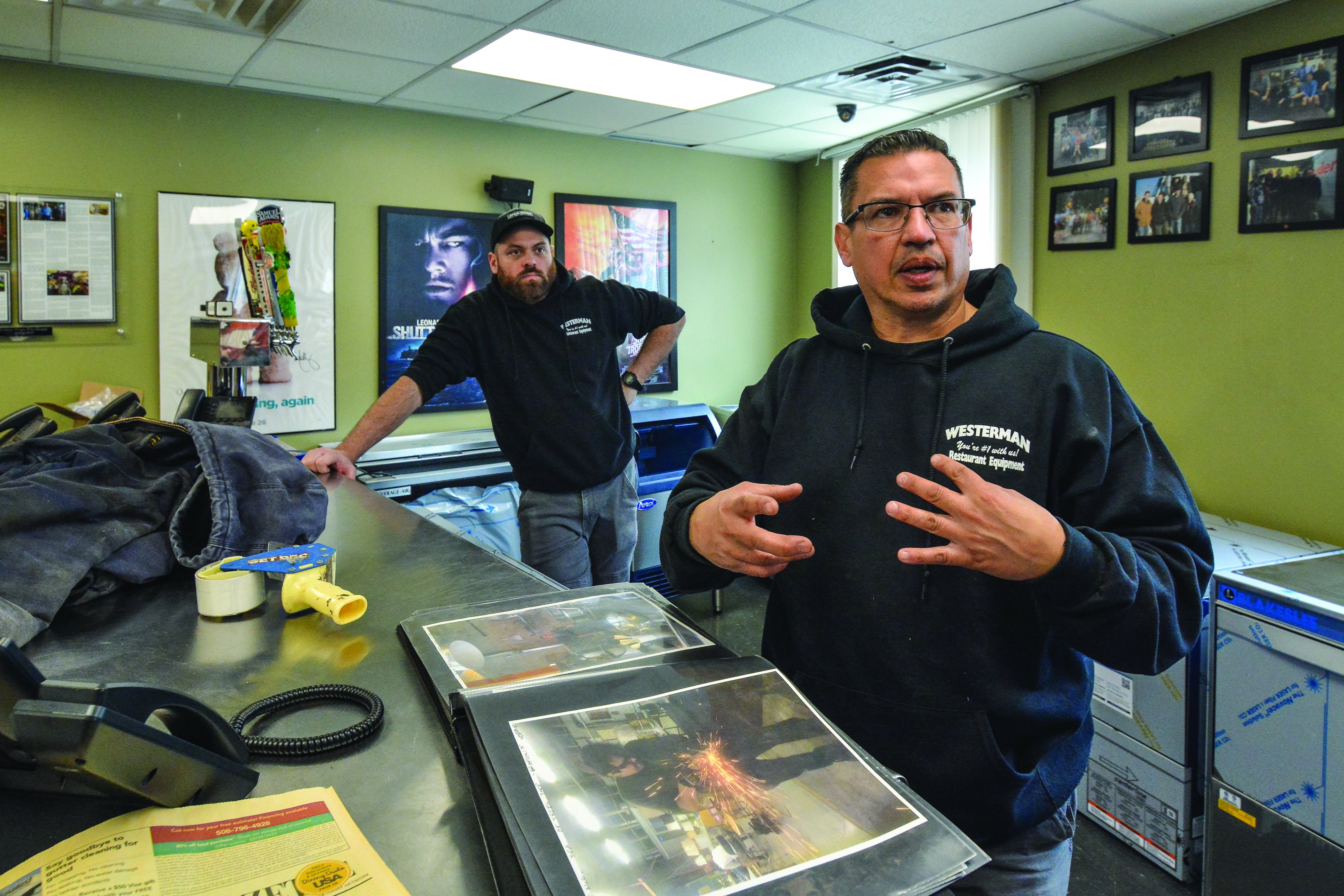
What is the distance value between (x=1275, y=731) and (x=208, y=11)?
143 inches

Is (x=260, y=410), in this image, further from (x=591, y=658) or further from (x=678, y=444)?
(x=591, y=658)

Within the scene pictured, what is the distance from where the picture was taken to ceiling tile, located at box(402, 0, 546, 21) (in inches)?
101

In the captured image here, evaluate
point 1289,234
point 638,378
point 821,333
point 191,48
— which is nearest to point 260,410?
point 191,48

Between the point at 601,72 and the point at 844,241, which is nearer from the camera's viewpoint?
the point at 844,241

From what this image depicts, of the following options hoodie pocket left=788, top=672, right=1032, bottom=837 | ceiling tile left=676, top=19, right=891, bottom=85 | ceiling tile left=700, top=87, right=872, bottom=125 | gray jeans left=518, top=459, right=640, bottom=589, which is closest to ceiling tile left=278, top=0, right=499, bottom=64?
ceiling tile left=676, top=19, right=891, bottom=85

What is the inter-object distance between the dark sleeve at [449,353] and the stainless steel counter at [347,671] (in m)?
1.09

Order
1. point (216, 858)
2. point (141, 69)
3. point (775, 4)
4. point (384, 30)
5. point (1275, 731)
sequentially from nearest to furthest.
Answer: point (216, 858), point (1275, 731), point (775, 4), point (384, 30), point (141, 69)

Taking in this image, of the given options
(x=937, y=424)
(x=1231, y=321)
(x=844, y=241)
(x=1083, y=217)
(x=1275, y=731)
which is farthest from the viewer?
(x=1083, y=217)

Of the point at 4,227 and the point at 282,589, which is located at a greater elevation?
the point at 4,227

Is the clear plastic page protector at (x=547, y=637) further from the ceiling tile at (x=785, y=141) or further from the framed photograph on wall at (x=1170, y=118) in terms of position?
the ceiling tile at (x=785, y=141)

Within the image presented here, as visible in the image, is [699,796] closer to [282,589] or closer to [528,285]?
[282,589]

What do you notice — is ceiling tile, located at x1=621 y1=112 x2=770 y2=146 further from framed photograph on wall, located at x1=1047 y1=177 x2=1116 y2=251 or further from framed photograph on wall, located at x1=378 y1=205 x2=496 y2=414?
framed photograph on wall, located at x1=1047 y1=177 x2=1116 y2=251

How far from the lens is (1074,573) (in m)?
0.95

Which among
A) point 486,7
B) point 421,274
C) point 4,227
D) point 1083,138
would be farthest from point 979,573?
point 4,227
